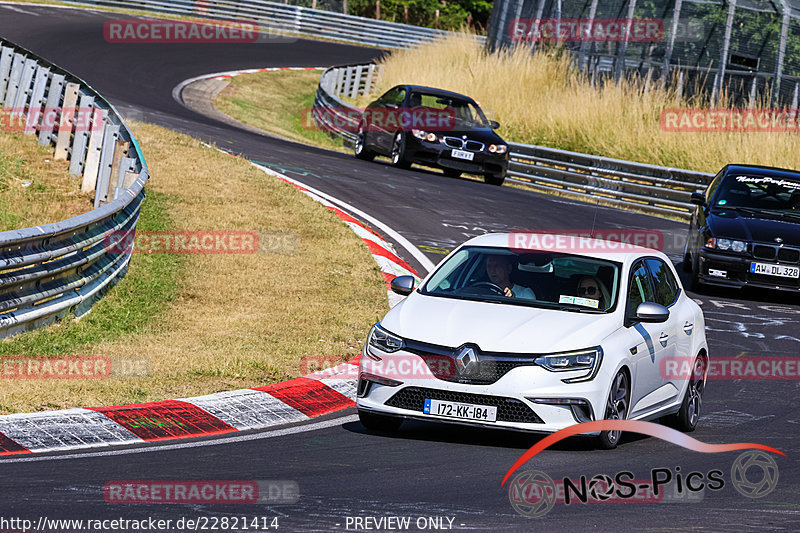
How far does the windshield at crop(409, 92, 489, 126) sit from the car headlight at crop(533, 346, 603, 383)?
18.2 m

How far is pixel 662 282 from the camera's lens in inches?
395

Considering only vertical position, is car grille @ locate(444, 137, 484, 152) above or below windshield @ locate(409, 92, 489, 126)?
below

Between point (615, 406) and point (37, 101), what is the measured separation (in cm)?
1378

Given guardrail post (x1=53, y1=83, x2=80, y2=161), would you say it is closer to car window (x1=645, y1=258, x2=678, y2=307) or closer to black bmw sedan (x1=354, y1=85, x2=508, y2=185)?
black bmw sedan (x1=354, y1=85, x2=508, y2=185)

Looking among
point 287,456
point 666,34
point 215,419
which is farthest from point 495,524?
point 666,34

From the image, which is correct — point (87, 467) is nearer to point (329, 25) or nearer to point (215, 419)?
point (215, 419)

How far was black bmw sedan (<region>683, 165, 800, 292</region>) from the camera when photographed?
54.8ft

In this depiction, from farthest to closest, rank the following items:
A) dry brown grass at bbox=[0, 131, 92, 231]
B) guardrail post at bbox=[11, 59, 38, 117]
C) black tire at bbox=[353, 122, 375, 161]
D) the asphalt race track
A: black tire at bbox=[353, 122, 375, 161], guardrail post at bbox=[11, 59, 38, 117], dry brown grass at bbox=[0, 131, 92, 231], the asphalt race track

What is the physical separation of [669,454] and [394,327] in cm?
200

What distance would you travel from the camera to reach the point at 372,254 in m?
16.4

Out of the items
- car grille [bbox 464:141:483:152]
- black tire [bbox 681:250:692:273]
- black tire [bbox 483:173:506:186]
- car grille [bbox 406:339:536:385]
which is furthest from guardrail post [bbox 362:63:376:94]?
car grille [bbox 406:339:536:385]

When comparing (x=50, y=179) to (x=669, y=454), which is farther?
(x=50, y=179)

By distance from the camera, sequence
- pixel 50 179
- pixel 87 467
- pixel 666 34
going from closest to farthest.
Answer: pixel 87 467
pixel 50 179
pixel 666 34

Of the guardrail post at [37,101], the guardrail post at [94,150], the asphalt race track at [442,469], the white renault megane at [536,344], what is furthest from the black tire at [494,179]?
the white renault megane at [536,344]
